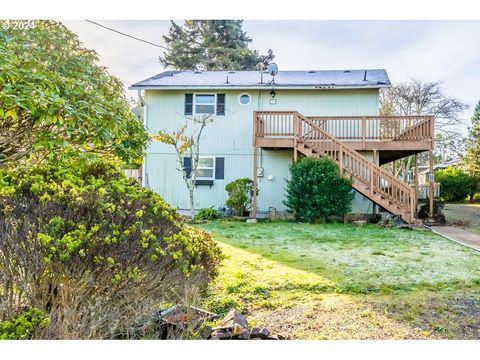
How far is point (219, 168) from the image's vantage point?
11.3 m

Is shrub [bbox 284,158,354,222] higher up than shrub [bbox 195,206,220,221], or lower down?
higher up

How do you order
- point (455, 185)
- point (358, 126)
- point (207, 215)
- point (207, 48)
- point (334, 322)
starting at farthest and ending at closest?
1. point (207, 48)
2. point (455, 185)
3. point (358, 126)
4. point (207, 215)
5. point (334, 322)

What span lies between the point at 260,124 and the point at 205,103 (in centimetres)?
220

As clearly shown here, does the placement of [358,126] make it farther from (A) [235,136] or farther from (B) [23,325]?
(B) [23,325]

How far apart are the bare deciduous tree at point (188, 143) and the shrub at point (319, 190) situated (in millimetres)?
2789

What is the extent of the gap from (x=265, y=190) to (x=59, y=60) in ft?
27.1

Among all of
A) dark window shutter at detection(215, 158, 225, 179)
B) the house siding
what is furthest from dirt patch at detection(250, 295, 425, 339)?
dark window shutter at detection(215, 158, 225, 179)

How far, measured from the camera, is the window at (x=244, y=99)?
37.0 ft

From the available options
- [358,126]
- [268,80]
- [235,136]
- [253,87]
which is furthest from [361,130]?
[235,136]

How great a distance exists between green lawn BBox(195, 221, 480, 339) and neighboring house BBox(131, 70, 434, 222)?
166 inches

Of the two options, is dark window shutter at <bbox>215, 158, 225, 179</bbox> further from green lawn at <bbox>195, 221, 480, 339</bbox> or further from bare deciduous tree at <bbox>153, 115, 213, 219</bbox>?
green lawn at <bbox>195, 221, 480, 339</bbox>

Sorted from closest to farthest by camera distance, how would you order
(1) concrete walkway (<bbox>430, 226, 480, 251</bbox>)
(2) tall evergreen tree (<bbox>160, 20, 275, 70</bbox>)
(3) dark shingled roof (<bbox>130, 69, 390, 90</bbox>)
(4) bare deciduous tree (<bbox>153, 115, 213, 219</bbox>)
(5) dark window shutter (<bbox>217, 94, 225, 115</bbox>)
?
(1) concrete walkway (<bbox>430, 226, 480, 251</bbox>) → (4) bare deciduous tree (<bbox>153, 115, 213, 219</bbox>) → (3) dark shingled roof (<bbox>130, 69, 390, 90</bbox>) → (5) dark window shutter (<bbox>217, 94, 225, 115</bbox>) → (2) tall evergreen tree (<bbox>160, 20, 275, 70</bbox>)

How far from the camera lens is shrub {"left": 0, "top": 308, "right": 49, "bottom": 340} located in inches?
88.4

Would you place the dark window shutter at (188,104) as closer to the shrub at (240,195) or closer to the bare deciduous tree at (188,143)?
the bare deciduous tree at (188,143)
